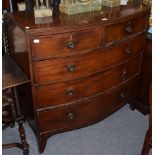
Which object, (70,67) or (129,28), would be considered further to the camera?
(129,28)

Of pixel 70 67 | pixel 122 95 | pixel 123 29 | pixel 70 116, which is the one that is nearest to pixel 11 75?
pixel 70 67

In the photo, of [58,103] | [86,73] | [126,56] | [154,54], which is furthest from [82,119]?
[154,54]

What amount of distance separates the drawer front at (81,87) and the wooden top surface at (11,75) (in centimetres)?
13

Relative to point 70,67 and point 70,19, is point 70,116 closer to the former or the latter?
point 70,67

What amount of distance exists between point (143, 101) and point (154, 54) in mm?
746

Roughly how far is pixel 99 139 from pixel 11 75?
98 cm

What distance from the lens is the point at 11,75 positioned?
1.68m

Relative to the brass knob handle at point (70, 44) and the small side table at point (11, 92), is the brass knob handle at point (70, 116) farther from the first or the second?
the brass knob handle at point (70, 44)

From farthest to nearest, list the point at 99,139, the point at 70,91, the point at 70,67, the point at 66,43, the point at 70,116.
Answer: the point at 99,139
the point at 70,116
the point at 70,91
the point at 70,67
the point at 66,43

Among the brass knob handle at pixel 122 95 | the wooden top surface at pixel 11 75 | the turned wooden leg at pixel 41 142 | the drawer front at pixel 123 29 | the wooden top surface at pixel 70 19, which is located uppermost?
the wooden top surface at pixel 70 19

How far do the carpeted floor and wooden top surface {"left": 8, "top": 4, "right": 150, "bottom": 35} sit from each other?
105cm

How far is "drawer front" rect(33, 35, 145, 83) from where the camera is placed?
1.58 metres

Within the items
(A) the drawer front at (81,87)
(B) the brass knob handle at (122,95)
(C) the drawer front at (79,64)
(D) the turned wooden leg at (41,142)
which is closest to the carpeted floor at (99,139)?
(D) the turned wooden leg at (41,142)

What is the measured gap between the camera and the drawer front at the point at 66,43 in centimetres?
148
